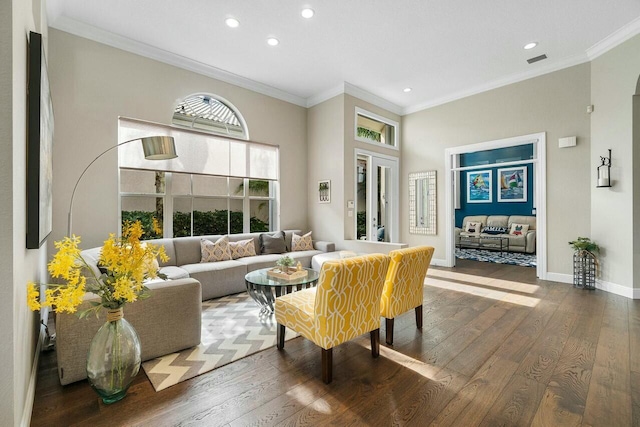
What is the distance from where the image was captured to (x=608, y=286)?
4168 millimetres

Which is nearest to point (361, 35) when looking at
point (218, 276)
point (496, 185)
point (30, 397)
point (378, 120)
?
point (378, 120)

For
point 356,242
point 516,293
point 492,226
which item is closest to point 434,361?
point 516,293

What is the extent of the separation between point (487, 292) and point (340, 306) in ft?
10.5

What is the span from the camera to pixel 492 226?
332 inches

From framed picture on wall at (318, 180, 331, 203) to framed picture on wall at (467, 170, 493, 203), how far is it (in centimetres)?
590

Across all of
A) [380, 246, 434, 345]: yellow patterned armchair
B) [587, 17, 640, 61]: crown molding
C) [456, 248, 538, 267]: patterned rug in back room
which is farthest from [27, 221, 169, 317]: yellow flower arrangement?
[456, 248, 538, 267]: patterned rug in back room

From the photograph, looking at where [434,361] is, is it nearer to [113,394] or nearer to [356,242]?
[113,394]

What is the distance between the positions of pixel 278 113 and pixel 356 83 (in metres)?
1.60

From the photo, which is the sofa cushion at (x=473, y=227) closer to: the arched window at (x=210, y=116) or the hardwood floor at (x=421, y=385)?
the hardwood floor at (x=421, y=385)

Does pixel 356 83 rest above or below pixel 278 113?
above

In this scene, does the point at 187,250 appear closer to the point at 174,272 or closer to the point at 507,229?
the point at 174,272

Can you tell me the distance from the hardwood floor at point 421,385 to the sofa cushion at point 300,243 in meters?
2.62

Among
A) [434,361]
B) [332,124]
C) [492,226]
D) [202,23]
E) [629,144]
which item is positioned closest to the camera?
[434,361]

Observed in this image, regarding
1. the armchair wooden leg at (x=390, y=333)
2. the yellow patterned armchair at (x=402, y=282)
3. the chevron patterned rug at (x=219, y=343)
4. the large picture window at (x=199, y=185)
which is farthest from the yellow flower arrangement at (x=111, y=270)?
the large picture window at (x=199, y=185)
